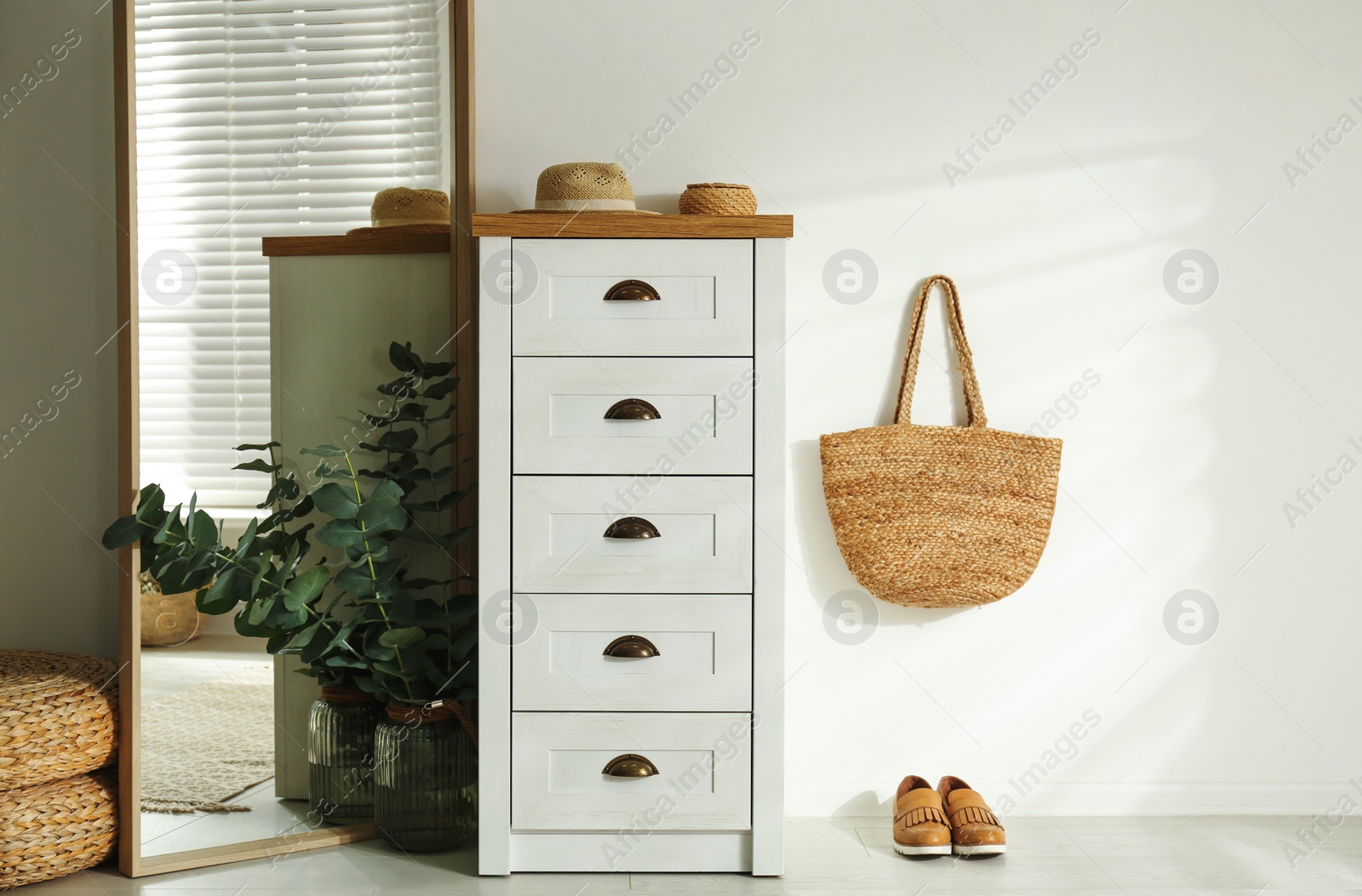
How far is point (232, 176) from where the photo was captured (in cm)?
178

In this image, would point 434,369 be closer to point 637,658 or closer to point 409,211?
point 409,211

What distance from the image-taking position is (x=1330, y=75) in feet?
6.68

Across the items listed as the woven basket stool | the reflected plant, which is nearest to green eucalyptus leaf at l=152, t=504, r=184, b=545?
the reflected plant

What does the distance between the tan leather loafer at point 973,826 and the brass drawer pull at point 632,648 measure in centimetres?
70

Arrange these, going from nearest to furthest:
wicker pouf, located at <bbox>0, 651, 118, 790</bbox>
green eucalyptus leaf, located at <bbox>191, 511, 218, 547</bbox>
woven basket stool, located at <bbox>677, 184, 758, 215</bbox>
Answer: wicker pouf, located at <bbox>0, 651, 118, 790</bbox> → green eucalyptus leaf, located at <bbox>191, 511, 218, 547</bbox> → woven basket stool, located at <bbox>677, 184, 758, 215</bbox>

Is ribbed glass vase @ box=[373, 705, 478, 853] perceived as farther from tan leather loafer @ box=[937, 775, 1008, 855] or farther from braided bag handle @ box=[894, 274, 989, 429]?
braided bag handle @ box=[894, 274, 989, 429]

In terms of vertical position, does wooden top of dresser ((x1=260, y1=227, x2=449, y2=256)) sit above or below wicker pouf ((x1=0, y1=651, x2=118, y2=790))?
above

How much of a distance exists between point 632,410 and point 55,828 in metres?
1.26

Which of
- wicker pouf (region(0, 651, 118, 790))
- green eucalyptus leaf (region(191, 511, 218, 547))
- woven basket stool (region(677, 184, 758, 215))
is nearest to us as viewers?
wicker pouf (region(0, 651, 118, 790))

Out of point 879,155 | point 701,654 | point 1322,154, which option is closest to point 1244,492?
point 1322,154

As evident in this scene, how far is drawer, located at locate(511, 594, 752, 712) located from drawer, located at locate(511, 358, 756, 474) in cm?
25

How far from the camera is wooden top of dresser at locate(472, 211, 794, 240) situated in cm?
168

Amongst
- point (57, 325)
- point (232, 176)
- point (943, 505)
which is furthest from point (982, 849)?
point (57, 325)

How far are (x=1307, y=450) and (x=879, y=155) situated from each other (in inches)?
45.3
